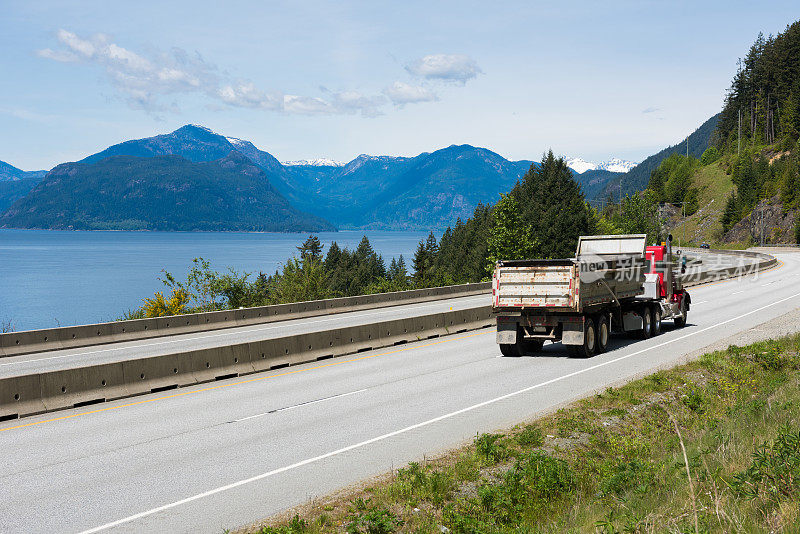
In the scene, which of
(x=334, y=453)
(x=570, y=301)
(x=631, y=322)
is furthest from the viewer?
(x=631, y=322)

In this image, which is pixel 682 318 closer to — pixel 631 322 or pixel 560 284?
pixel 631 322

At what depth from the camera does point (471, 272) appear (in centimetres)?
11362

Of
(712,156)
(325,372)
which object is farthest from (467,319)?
(712,156)

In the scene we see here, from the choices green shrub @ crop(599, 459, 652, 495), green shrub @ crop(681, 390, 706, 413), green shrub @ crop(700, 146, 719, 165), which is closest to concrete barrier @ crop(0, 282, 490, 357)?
green shrub @ crop(681, 390, 706, 413)

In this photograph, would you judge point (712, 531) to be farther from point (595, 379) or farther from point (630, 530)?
point (595, 379)

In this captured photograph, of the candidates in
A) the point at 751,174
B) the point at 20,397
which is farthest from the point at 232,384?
the point at 751,174

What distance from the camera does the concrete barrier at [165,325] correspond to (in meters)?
21.2

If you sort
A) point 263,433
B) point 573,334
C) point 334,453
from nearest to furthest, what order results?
point 334,453, point 263,433, point 573,334

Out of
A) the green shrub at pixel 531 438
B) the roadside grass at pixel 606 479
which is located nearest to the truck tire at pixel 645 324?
the roadside grass at pixel 606 479

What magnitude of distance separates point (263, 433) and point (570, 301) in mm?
9475

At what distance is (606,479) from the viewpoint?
806cm

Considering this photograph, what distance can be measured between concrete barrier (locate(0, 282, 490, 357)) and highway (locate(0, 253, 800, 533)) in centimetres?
152

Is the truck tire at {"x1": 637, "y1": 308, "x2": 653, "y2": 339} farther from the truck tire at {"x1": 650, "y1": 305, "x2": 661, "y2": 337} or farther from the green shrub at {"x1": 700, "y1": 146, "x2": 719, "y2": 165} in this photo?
the green shrub at {"x1": 700, "y1": 146, "x2": 719, "y2": 165}

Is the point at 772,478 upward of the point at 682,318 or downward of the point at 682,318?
upward
